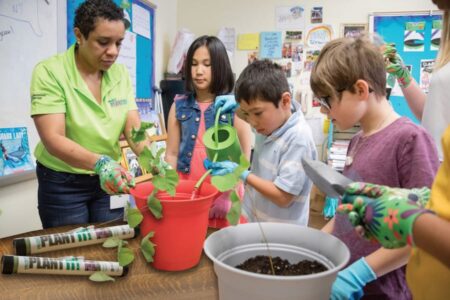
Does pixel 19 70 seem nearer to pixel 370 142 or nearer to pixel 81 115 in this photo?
pixel 81 115

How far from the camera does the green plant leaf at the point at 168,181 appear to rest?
0.83 m

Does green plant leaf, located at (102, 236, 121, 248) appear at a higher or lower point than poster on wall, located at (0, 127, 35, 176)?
lower

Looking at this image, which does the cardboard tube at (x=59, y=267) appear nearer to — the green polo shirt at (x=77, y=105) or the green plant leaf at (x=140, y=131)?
the green plant leaf at (x=140, y=131)

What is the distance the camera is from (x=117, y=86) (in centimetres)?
144

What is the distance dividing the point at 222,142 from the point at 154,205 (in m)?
0.29

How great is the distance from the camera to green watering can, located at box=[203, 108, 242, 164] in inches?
38.8

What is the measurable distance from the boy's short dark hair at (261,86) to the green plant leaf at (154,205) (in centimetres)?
50

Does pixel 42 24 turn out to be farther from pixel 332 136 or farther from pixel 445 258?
pixel 332 136

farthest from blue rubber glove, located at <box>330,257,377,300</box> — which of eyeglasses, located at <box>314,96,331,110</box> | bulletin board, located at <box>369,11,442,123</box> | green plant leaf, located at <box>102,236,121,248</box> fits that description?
bulletin board, located at <box>369,11,442,123</box>

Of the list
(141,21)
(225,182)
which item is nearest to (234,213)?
(225,182)

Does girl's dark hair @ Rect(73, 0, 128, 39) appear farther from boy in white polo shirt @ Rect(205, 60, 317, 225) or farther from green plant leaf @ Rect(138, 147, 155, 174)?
green plant leaf @ Rect(138, 147, 155, 174)

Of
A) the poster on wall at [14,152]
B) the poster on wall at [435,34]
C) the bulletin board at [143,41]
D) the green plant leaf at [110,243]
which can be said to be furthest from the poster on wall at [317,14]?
the green plant leaf at [110,243]

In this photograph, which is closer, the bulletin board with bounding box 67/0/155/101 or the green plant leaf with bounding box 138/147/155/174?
the green plant leaf with bounding box 138/147/155/174

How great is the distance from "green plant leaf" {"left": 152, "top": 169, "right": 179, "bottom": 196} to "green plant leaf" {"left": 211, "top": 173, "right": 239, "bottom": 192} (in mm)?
115
